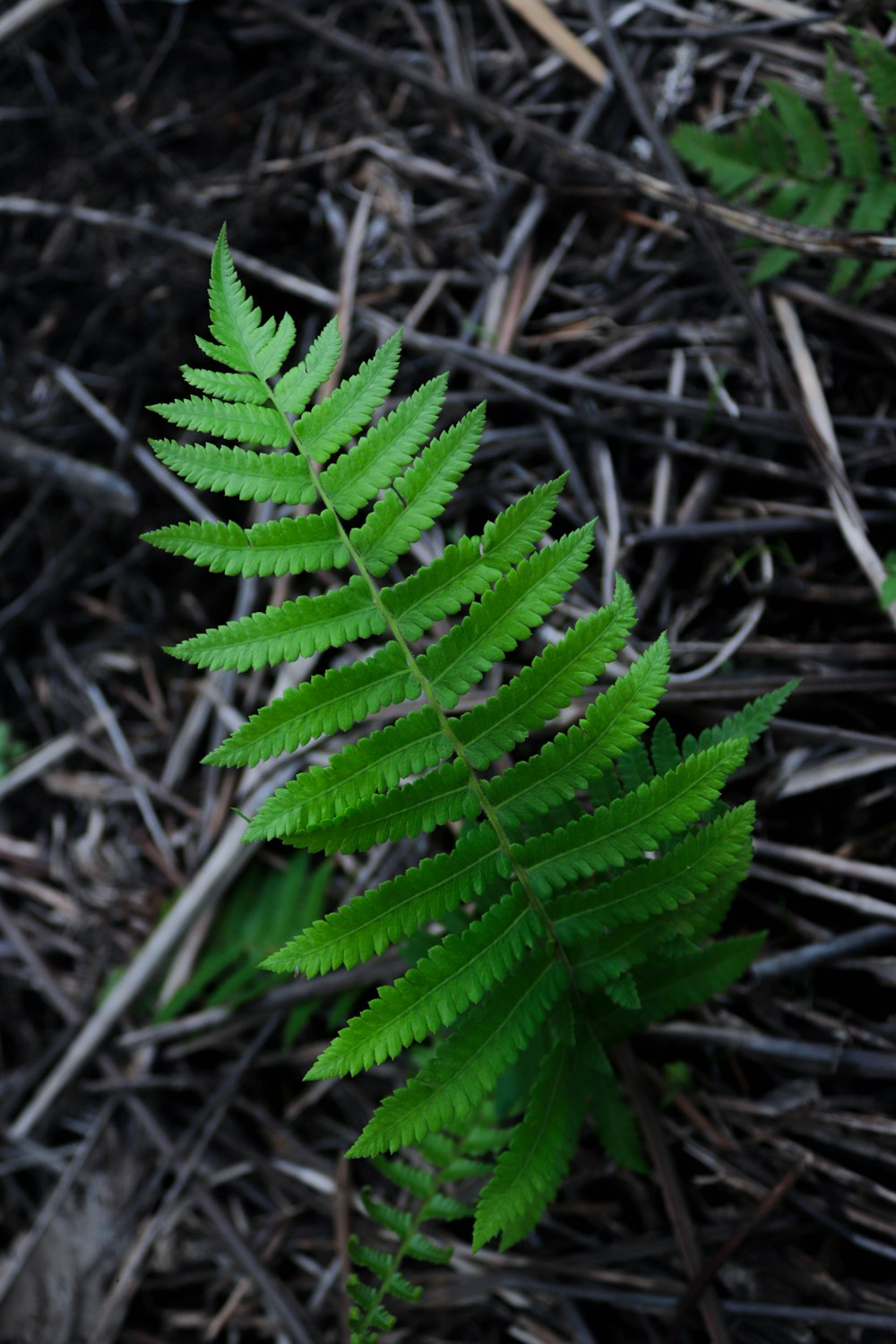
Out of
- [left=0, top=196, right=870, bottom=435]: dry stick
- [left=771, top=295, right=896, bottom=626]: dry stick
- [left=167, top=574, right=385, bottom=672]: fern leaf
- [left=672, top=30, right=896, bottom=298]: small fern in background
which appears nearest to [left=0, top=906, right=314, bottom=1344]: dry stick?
[left=0, top=196, right=870, bottom=435]: dry stick

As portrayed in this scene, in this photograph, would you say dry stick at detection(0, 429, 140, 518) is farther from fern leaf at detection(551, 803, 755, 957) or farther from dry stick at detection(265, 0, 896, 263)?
fern leaf at detection(551, 803, 755, 957)

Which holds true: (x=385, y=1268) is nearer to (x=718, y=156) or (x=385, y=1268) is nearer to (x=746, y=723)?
(x=746, y=723)

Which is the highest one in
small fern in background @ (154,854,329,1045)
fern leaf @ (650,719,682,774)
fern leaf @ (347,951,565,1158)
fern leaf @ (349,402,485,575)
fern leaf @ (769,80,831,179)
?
fern leaf @ (769,80,831,179)

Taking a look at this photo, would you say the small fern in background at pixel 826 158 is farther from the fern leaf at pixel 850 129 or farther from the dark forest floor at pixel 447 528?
the dark forest floor at pixel 447 528

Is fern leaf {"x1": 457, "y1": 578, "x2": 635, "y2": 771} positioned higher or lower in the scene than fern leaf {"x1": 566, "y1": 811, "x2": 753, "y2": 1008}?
higher

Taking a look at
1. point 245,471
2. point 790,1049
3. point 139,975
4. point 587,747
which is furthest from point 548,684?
point 139,975

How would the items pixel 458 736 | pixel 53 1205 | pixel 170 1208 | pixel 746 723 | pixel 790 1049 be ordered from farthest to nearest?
pixel 53 1205, pixel 170 1208, pixel 790 1049, pixel 746 723, pixel 458 736
